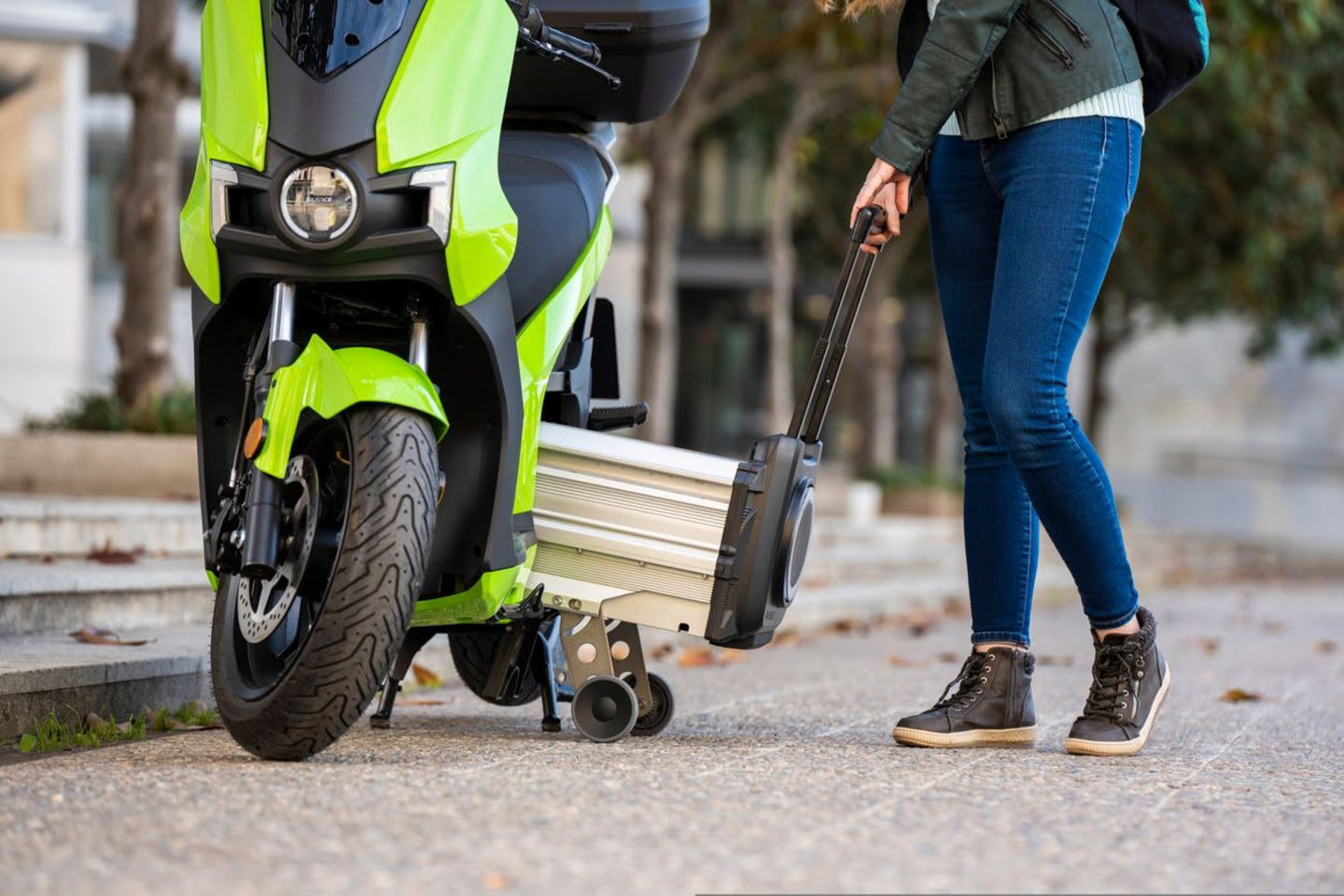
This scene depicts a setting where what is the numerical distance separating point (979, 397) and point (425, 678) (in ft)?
6.41

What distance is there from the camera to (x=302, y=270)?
3336 mm

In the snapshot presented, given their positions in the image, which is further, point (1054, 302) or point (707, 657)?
point (707, 657)

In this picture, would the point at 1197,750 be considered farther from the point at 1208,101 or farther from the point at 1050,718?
the point at 1208,101

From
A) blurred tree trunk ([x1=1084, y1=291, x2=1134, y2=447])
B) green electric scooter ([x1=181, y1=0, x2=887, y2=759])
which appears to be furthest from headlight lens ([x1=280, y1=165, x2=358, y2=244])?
blurred tree trunk ([x1=1084, y1=291, x2=1134, y2=447])

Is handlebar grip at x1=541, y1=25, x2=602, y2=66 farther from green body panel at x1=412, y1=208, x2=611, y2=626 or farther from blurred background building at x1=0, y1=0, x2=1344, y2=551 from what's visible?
blurred background building at x1=0, y1=0, x2=1344, y2=551

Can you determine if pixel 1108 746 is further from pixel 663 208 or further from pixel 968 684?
pixel 663 208

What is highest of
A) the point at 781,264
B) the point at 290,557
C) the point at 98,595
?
the point at 781,264

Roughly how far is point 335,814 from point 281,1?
1434 mm

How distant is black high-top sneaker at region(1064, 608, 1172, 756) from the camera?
148 inches

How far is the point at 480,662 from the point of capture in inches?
163

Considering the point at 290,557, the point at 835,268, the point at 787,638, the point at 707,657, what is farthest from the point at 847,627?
the point at 835,268

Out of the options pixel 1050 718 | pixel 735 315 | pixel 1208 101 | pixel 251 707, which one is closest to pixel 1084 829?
pixel 251 707

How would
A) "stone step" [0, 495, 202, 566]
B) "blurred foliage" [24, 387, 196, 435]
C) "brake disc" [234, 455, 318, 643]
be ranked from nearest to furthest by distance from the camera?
"brake disc" [234, 455, 318, 643] < "stone step" [0, 495, 202, 566] < "blurred foliage" [24, 387, 196, 435]

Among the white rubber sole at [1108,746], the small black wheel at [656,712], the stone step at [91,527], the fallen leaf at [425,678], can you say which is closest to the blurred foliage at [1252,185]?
the stone step at [91,527]
